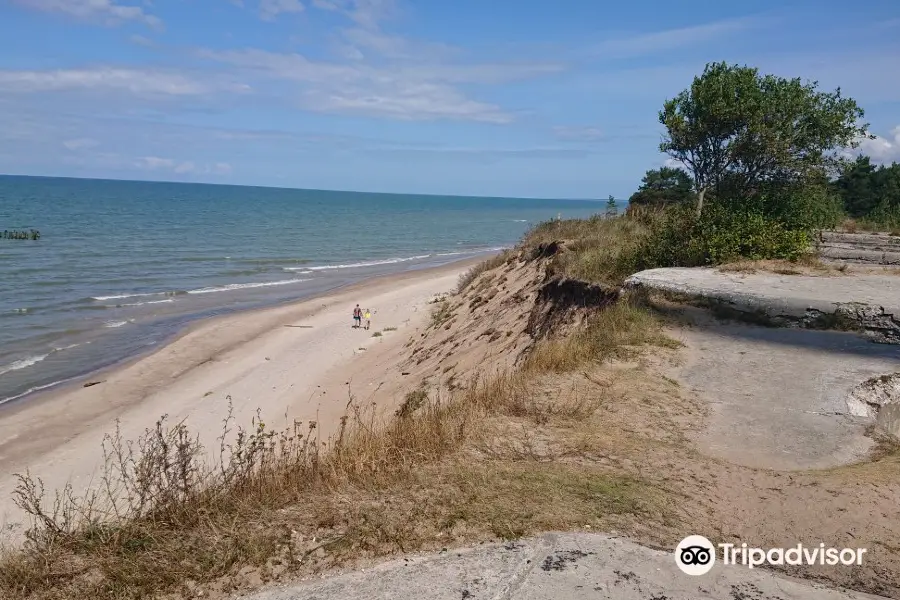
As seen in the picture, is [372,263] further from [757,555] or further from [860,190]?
[757,555]

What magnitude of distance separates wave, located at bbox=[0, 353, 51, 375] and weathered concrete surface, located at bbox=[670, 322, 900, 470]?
17779 mm

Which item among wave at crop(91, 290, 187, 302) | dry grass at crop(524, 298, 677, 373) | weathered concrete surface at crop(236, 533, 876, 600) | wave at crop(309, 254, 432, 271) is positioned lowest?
wave at crop(91, 290, 187, 302)

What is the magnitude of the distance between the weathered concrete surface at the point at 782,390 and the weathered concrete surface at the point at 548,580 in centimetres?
211

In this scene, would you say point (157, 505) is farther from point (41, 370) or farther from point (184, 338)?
point (184, 338)

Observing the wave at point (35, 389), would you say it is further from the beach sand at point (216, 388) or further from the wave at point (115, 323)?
the wave at point (115, 323)

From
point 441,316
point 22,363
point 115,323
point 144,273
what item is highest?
point 144,273

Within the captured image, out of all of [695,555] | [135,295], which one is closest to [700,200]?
[695,555]

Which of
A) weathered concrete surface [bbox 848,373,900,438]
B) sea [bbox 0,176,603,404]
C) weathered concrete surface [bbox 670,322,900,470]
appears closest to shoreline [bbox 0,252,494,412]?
sea [bbox 0,176,603,404]

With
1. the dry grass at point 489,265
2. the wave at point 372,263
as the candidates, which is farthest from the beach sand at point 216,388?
the wave at point 372,263

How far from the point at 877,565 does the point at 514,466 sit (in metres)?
2.54

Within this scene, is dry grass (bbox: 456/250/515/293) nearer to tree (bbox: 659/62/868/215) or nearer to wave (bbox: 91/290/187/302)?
tree (bbox: 659/62/868/215)

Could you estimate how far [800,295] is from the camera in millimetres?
9961

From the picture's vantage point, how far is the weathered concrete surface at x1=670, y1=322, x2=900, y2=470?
6246mm

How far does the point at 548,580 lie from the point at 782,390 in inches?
199
